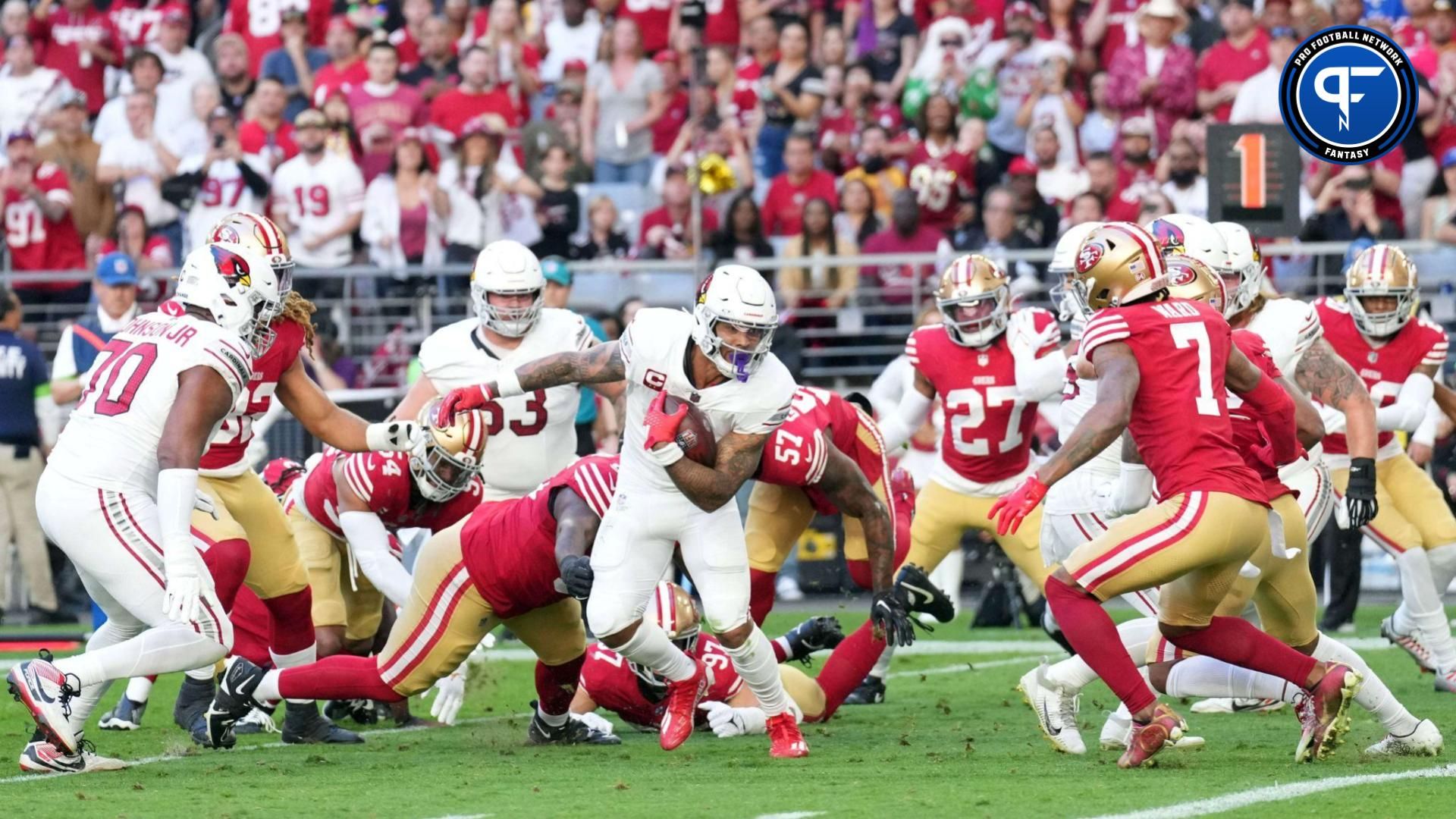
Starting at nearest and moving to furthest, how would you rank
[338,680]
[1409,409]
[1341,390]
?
1. [338,680]
2. [1341,390]
3. [1409,409]

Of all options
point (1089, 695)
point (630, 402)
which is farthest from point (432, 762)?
point (1089, 695)

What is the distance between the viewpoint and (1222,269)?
24.2 ft

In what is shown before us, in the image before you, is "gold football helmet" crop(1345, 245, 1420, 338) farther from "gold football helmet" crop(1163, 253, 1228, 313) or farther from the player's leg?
the player's leg

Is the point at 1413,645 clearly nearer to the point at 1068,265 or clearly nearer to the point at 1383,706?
the point at 1068,265

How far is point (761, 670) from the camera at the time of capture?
6.70 metres

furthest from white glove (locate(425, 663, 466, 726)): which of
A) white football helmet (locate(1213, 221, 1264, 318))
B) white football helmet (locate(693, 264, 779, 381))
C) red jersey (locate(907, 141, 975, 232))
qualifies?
red jersey (locate(907, 141, 975, 232))

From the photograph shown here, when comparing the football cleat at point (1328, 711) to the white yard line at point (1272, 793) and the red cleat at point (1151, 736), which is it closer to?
the white yard line at point (1272, 793)

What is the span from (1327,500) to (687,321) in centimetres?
260

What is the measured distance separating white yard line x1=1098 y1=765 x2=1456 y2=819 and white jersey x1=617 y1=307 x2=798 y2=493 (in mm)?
1908

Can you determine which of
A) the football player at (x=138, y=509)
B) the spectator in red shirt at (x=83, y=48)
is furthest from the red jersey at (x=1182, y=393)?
the spectator in red shirt at (x=83, y=48)

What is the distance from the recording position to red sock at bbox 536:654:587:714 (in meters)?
7.18

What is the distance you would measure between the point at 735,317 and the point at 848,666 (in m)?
1.74

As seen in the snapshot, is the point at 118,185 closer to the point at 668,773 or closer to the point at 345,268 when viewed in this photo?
the point at 345,268

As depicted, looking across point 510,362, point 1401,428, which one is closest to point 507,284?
point 510,362
